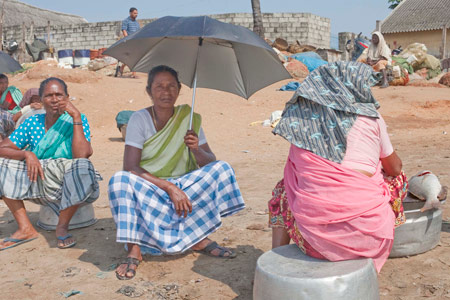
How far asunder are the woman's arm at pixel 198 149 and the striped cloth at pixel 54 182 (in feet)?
2.97

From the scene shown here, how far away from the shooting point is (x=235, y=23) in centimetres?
2066

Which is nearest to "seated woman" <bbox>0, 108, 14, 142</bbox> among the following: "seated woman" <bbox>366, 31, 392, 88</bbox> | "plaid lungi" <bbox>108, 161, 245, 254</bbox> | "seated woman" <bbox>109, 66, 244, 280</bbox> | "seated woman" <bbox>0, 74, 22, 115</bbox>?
"seated woman" <bbox>0, 74, 22, 115</bbox>

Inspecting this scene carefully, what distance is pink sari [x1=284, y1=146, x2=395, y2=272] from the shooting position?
7.87 feet

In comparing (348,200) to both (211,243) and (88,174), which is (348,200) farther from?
(88,174)

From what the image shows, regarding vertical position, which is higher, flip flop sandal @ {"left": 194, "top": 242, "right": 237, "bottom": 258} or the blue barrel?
the blue barrel

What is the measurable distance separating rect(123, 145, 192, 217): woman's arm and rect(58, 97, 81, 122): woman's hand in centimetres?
67

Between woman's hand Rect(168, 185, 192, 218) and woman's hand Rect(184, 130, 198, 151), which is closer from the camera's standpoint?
woman's hand Rect(168, 185, 192, 218)

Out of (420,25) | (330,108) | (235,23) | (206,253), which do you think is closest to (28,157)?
(206,253)

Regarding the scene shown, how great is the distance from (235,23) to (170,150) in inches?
705

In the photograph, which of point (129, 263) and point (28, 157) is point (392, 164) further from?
point (28, 157)

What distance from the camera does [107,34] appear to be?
915 inches

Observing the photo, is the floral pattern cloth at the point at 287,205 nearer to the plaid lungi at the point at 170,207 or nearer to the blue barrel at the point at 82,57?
the plaid lungi at the point at 170,207

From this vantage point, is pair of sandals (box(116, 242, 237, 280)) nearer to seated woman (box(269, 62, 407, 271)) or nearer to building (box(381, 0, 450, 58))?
seated woman (box(269, 62, 407, 271))

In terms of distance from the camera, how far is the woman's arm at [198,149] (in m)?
3.47
